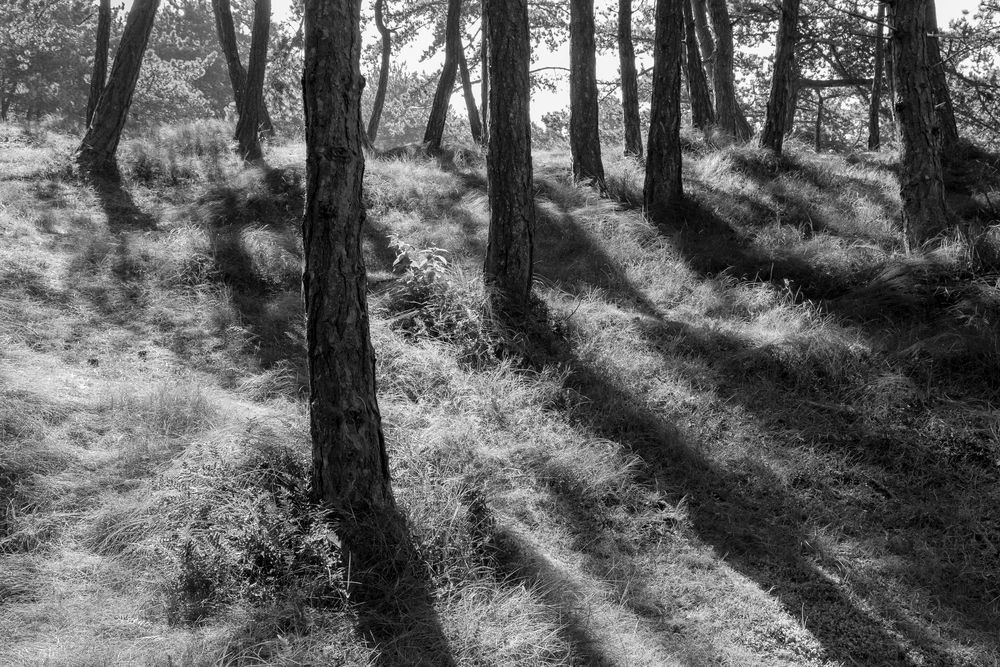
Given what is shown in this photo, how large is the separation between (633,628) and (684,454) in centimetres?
176

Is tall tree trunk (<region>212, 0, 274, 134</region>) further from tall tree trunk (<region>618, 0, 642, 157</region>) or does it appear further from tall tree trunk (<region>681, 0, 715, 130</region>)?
tall tree trunk (<region>681, 0, 715, 130</region>)

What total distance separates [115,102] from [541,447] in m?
9.59

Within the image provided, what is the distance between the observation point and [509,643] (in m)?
3.34

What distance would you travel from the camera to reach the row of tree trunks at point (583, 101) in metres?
10.4

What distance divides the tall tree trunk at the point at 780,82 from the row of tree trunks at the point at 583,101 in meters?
2.63

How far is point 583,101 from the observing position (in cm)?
1059

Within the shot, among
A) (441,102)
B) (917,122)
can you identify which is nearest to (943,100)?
(917,122)

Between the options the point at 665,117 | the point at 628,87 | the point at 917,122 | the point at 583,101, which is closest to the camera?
the point at 917,122

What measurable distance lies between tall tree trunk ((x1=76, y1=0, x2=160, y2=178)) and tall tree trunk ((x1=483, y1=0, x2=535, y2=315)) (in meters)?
6.87

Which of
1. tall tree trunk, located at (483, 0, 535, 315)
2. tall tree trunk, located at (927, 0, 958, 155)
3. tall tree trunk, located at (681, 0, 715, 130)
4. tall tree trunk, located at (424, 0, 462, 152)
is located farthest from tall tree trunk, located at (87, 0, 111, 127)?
tall tree trunk, located at (927, 0, 958, 155)

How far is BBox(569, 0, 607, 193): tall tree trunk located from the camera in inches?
410

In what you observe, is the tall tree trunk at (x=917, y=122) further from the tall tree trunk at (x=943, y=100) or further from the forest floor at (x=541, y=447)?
the tall tree trunk at (x=943, y=100)

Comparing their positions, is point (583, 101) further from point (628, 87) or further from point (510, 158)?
point (510, 158)

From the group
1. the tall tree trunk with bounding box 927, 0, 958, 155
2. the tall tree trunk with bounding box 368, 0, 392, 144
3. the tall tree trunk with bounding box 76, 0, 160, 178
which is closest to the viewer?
the tall tree trunk with bounding box 927, 0, 958, 155
